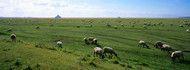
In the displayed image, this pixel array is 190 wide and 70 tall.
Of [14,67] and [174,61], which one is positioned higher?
[14,67]

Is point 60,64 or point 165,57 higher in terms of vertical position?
point 60,64

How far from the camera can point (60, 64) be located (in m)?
12.0

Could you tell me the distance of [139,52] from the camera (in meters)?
23.3

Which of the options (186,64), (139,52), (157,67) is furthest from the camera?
(139,52)

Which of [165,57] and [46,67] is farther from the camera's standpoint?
[165,57]

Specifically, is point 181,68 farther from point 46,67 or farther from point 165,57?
point 46,67

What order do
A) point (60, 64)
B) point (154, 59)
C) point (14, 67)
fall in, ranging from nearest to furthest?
point (14, 67), point (60, 64), point (154, 59)

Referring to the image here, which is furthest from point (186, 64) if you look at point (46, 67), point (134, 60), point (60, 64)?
point (46, 67)

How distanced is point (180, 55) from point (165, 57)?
2.20 m

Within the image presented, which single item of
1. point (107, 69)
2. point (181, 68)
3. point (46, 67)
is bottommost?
point (181, 68)

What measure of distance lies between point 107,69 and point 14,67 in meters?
8.45

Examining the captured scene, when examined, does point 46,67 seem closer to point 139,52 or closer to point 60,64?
point 60,64

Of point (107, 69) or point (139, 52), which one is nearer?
point (107, 69)

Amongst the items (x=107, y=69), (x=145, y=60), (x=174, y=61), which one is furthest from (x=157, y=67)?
(x=107, y=69)
